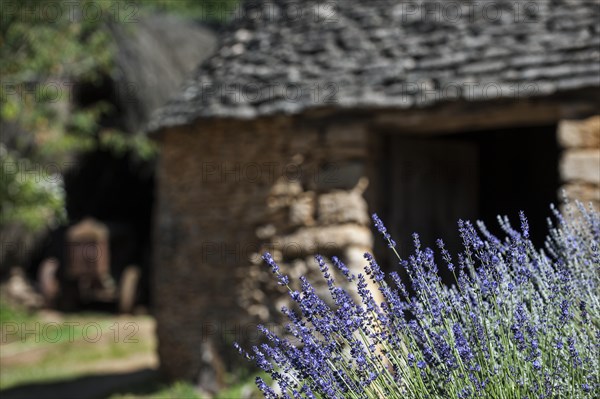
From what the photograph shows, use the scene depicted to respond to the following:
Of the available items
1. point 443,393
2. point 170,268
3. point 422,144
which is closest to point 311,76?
point 422,144

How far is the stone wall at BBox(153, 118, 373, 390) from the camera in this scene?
257 inches

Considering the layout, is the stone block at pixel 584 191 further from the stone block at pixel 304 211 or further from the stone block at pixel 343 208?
the stone block at pixel 304 211

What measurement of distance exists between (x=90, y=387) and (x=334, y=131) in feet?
12.5

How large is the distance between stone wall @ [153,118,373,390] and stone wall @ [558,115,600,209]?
1520mm

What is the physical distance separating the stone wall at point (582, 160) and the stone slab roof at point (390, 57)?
0.31m

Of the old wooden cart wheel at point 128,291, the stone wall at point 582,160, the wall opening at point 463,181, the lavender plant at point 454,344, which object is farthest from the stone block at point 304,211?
the old wooden cart wheel at point 128,291

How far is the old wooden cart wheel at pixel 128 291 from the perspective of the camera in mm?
13391

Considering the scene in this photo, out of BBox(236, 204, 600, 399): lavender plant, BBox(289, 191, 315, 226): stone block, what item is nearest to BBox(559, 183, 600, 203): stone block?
BBox(289, 191, 315, 226): stone block

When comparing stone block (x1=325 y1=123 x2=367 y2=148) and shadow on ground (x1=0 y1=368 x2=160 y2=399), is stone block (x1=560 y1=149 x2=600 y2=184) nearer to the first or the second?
stone block (x1=325 y1=123 x2=367 y2=148)

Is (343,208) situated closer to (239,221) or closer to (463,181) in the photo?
(239,221)

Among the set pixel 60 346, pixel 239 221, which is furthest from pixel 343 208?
pixel 60 346

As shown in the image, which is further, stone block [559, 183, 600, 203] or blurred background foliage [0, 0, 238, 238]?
blurred background foliage [0, 0, 238, 238]

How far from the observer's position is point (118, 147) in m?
12.0

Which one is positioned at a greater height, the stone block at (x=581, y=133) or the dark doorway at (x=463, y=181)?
the stone block at (x=581, y=133)
